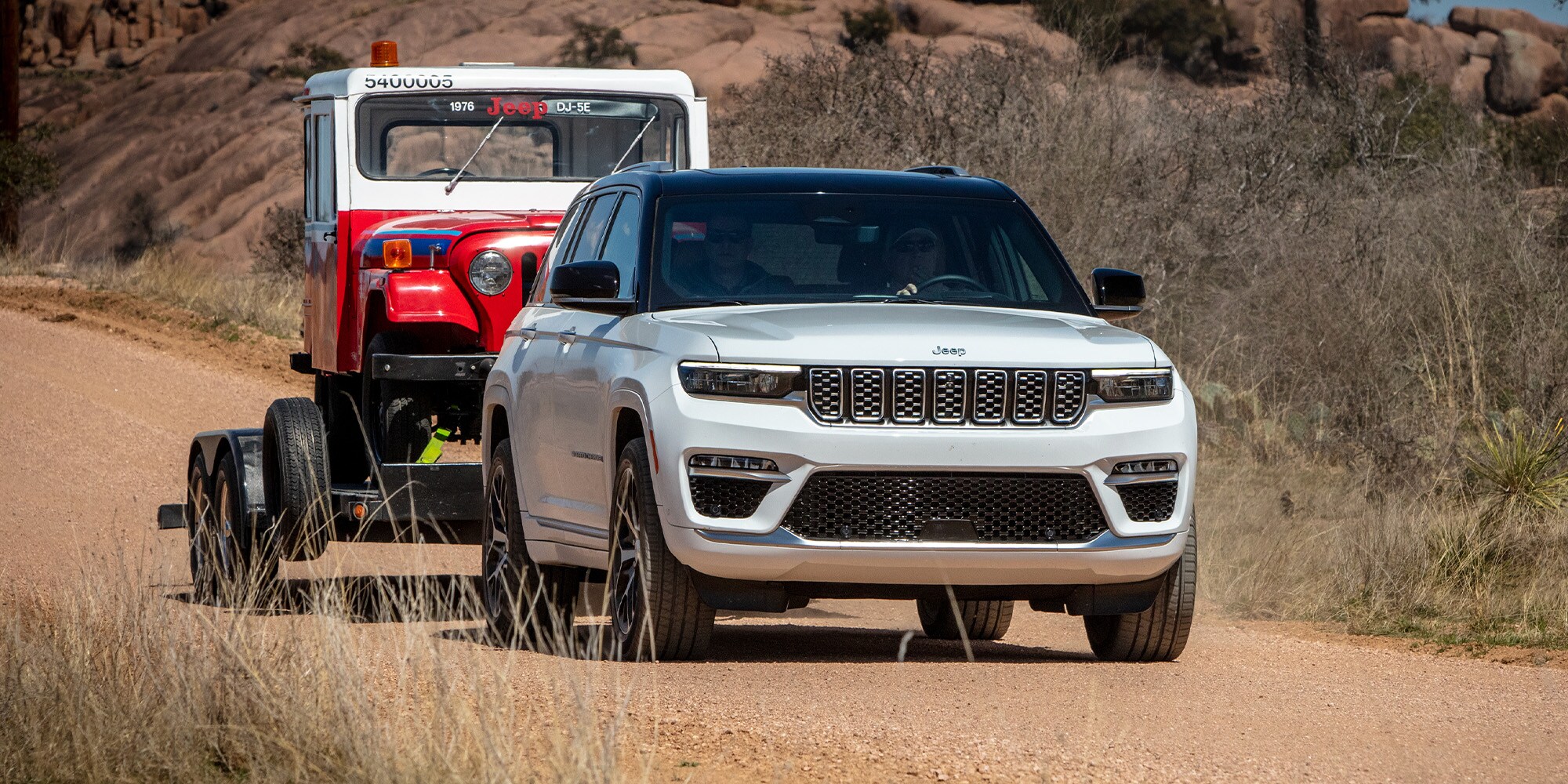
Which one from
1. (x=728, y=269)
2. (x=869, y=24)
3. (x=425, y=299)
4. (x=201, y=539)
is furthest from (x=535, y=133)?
(x=869, y=24)

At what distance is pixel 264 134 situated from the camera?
2333 inches

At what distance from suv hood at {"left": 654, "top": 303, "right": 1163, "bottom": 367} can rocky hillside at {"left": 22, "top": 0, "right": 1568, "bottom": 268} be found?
4744 centimetres

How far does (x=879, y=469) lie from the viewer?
22.5ft

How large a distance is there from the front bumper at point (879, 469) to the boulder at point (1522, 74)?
194ft

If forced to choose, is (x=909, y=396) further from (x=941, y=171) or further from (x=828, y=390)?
(x=941, y=171)

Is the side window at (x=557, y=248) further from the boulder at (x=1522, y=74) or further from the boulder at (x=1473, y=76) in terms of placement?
the boulder at (x=1522, y=74)

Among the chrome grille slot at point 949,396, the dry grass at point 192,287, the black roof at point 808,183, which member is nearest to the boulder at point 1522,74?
the dry grass at point 192,287

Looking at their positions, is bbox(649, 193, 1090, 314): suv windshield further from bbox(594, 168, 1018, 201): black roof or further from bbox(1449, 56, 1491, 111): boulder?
bbox(1449, 56, 1491, 111): boulder

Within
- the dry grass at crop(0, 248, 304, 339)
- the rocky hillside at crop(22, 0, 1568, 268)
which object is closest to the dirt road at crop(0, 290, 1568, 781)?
the dry grass at crop(0, 248, 304, 339)

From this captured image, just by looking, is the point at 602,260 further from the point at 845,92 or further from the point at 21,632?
the point at 845,92

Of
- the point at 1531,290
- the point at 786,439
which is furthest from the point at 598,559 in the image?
the point at 1531,290

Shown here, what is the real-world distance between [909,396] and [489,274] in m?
3.57

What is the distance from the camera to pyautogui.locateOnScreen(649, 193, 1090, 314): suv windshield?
7.89 metres

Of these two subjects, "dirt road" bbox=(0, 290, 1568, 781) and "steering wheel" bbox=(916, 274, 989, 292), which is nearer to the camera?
"dirt road" bbox=(0, 290, 1568, 781)
